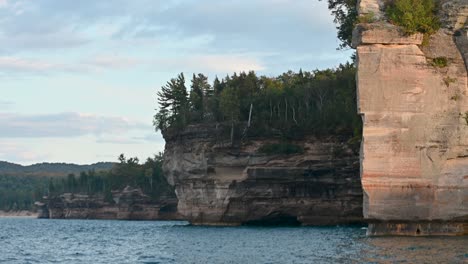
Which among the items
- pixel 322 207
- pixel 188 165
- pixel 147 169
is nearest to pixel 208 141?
pixel 188 165

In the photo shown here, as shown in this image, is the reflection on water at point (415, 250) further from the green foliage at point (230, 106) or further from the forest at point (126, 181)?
the forest at point (126, 181)

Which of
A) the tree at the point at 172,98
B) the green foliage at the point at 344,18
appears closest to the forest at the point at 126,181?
the tree at the point at 172,98

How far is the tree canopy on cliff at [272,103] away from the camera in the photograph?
78.3 metres

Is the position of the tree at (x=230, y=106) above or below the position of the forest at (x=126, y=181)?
above

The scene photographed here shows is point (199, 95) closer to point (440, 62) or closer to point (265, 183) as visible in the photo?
point (265, 183)

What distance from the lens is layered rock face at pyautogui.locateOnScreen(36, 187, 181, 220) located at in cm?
12888

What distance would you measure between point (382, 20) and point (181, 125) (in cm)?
4267

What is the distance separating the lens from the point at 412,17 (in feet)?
153

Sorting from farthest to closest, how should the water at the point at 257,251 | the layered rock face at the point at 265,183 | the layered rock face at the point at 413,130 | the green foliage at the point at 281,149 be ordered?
the green foliage at the point at 281,149 → the layered rock face at the point at 265,183 → the layered rock face at the point at 413,130 → the water at the point at 257,251

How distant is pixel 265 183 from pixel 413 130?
3292 cm

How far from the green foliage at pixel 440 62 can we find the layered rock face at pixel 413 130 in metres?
0.08

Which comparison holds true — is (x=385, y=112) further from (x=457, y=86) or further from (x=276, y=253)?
(x=276, y=253)

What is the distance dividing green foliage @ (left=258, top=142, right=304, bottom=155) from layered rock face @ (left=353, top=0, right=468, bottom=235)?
1196 inches

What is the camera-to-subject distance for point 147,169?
136 metres
